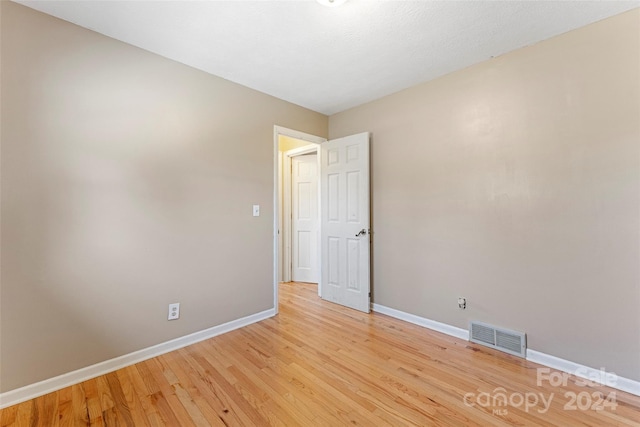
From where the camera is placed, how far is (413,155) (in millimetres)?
2779

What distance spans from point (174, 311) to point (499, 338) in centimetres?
270

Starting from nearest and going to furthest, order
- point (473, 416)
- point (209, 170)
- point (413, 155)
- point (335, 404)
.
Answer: point (473, 416) < point (335, 404) < point (209, 170) < point (413, 155)

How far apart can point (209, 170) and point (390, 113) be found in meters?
1.97

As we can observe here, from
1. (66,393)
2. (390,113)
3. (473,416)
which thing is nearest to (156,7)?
(390,113)

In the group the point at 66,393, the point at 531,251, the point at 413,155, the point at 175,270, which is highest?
the point at 413,155

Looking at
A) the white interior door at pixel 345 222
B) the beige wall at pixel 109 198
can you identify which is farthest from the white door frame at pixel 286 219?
the beige wall at pixel 109 198

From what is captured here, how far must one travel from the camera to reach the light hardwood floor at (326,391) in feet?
4.93

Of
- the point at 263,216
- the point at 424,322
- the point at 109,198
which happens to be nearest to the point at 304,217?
the point at 263,216

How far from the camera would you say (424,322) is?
8.86 ft

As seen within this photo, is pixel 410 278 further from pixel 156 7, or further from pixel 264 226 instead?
pixel 156 7

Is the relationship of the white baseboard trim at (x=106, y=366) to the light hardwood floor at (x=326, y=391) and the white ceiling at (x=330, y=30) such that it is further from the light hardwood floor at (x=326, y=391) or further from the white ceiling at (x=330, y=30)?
the white ceiling at (x=330, y=30)

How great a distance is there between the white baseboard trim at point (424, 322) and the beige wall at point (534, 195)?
0.06 meters

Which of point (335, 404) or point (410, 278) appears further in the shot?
point (410, 278)

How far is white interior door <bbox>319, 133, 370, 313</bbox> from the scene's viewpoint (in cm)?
306
